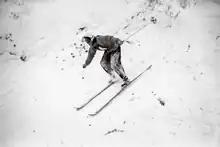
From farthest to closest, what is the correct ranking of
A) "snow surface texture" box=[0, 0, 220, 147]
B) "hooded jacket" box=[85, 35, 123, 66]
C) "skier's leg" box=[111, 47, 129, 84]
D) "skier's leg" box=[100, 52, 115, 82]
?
"skier's leg" box=[100, 52, 115, 82], "skier's leg" box=[111, 47, 129, 84], "hooded jacket" box=[85, 35, 123, 66], "snow surface texture" box=[0, 0, 220, 147]

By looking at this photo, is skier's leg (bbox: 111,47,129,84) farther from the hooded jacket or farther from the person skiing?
the hooded jacket

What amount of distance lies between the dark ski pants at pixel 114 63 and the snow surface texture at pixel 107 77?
0.46 m

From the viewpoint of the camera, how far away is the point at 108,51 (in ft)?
25.6

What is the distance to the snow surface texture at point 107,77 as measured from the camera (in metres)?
7.14

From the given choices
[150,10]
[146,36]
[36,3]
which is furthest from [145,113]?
[36,3]

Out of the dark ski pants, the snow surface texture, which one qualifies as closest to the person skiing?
the dark ski pants

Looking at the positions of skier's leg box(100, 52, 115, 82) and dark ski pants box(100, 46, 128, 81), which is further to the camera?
skier's leg box(100, 52, 115, 82)

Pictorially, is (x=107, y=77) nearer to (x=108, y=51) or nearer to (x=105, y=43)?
(x=108, y=51)

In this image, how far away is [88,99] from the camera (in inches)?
311

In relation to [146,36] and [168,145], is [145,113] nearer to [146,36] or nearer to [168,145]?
[168,145]

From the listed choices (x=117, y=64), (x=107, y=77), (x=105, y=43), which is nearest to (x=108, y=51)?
(x=105, y=43)

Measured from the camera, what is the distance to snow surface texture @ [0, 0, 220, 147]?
7141 millimetres

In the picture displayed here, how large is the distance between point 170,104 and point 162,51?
2200 millimetres

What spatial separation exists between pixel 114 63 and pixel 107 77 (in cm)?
86
